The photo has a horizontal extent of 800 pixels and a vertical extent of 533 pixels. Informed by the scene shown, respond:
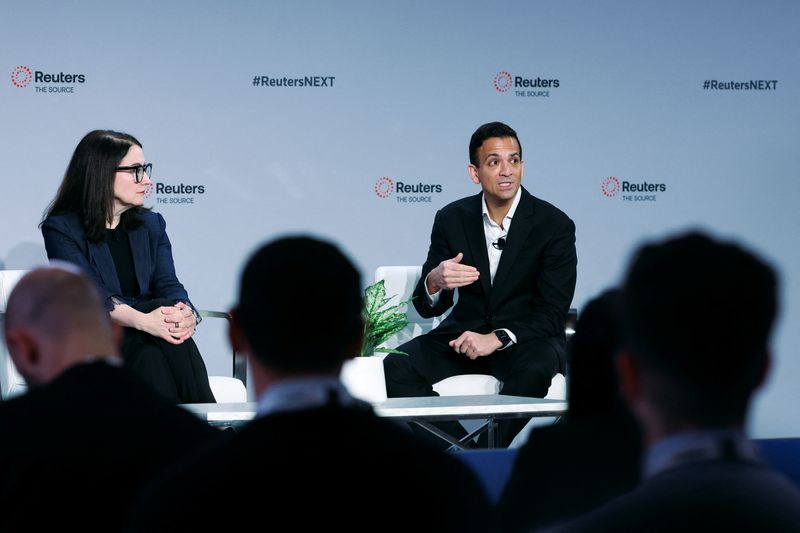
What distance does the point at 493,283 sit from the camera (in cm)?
450

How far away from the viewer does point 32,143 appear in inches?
214

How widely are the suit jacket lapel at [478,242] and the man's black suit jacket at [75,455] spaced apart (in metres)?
3.38

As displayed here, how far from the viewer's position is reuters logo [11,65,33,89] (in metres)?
5.41

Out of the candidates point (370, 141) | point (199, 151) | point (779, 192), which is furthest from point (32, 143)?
point (779, 192)

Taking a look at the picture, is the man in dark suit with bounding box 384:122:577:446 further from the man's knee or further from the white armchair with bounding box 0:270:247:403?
the white armchair with bounding box 0:270:247:403

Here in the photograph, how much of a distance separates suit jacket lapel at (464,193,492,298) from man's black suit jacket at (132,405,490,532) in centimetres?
350

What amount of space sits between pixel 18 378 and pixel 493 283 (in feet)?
6.66

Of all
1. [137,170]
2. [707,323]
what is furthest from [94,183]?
[707,323]

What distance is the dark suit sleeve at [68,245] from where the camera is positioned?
4.11m

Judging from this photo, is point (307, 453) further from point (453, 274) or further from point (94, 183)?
point (94, 183)

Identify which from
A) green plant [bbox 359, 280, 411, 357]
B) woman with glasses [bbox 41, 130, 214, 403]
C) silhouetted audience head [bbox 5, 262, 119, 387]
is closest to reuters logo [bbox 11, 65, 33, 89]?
woman with glasses [bbox 41, 130, 214, 403]

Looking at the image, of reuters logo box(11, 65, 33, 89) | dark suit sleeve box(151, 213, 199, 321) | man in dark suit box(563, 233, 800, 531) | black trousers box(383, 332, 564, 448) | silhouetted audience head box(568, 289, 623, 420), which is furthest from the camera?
reuters logo box(11, 65, 33, 89)

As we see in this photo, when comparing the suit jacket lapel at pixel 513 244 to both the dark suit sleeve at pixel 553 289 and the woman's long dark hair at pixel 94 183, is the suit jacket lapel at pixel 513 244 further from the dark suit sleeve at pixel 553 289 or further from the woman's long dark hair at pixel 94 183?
the woman's long dark hair at pixel 94 183

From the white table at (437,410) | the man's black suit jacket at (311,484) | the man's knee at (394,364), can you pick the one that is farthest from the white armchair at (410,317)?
the man's black suit jacket at (311,484)
